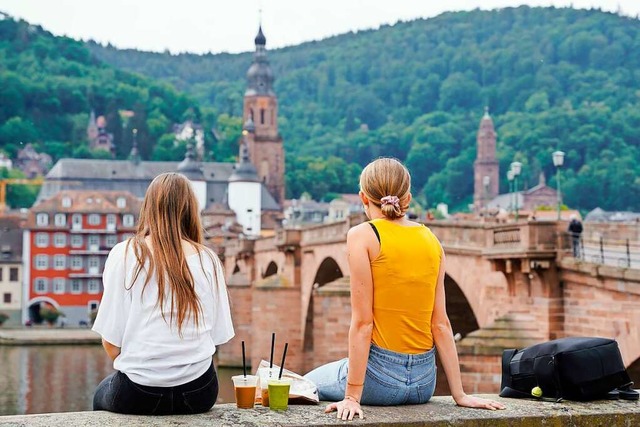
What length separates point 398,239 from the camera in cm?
525

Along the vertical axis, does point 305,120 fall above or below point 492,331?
above

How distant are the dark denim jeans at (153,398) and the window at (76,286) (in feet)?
259

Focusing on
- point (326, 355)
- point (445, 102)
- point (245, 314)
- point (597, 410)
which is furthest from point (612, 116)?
point (597, 410)

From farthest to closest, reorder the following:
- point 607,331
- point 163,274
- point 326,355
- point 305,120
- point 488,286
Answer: point 305,120 → point 326,355 → point 488,286 → point 607,331 → point 163,274

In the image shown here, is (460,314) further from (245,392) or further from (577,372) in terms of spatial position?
(245,392)


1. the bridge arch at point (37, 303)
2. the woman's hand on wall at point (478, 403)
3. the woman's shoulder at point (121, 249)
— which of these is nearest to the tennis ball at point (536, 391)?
the woman's hand on wall at point (478, 403)

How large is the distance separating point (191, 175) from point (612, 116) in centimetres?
4141

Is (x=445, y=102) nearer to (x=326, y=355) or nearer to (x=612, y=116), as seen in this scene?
(x=612, y=116)

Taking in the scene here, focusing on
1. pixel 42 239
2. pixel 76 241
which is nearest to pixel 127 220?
pixel 76 241

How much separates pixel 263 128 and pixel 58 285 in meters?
64.6

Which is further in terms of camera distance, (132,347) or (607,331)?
(607,331)

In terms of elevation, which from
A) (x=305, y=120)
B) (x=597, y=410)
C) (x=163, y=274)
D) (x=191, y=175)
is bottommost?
(x=597, y=410)

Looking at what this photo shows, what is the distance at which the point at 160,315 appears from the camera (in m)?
4.92

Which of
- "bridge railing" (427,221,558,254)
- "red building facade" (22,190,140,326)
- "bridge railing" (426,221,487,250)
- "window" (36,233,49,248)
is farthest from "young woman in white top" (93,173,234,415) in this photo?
"window" (36,233,49,248)
